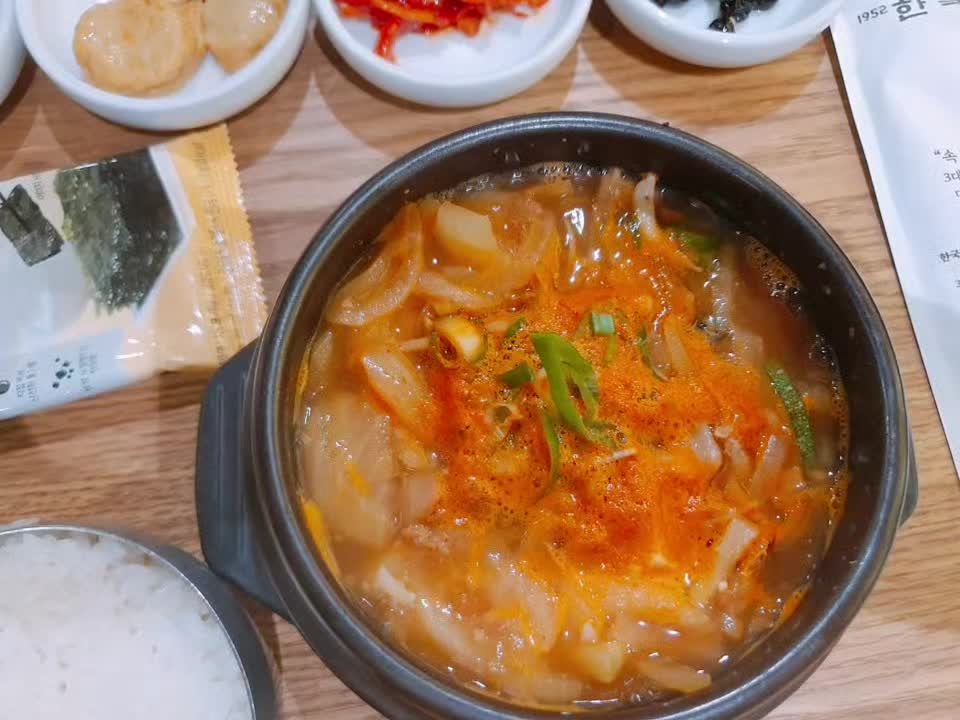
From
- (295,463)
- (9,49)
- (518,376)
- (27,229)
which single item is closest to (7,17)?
(9,49)

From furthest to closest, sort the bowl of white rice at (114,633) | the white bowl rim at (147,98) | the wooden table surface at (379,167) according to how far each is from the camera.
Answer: the white bowl rim at (147,98) → the wooden table surface at (379,167) → the bowl of white rice at (114,633)

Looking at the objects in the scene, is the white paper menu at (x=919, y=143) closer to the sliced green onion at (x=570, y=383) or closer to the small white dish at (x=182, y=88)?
the sliced green onion at (x=570, y=383)

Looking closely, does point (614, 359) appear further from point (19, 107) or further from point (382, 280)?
point (19, 107)

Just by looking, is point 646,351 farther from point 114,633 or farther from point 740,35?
A: point 114,633

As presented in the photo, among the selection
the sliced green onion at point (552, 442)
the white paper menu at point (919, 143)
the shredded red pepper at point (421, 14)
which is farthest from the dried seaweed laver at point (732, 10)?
the sliced green onion at point (552, 442)

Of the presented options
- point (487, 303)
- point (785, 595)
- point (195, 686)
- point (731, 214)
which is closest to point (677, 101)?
point (731, 214)

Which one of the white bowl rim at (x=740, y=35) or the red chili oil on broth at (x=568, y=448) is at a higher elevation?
the white bowl rim at (x=740, y=35)
